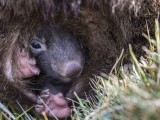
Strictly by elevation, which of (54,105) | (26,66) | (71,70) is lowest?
(54,105)

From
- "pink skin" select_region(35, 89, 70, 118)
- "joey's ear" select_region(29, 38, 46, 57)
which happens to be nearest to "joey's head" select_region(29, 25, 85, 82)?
"joey's ear" select_region(29, 38, 46, 57)

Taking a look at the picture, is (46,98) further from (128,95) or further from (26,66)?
(128,95)

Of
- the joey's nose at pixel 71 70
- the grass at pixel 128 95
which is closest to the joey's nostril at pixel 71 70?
the joey's nose at pixel 71 70

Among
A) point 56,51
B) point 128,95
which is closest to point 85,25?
point 56,51

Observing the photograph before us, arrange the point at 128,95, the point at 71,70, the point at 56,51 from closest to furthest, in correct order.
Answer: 1. the point at 128,95
2. the point at 71,70
3. the point at 56,51

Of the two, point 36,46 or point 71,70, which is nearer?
point 71,70

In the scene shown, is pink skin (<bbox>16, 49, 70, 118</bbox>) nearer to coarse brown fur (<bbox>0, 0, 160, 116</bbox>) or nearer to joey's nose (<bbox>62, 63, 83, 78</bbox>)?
coarse brown fur (<bbox>0, 0, 160, 116</bbox>)
